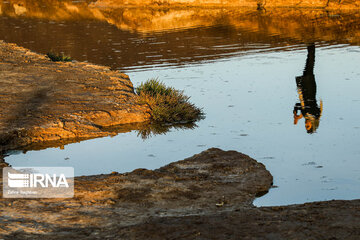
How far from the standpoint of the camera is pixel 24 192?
829 centimetres

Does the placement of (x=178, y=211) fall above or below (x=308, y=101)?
below

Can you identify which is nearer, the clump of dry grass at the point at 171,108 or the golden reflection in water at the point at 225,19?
the clump of dry grass at the point at 171,108

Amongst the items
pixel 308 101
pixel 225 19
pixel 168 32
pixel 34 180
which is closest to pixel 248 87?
pixel 308 101

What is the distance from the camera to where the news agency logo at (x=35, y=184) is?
8.23m

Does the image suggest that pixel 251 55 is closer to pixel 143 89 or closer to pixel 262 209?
pixel 143 89

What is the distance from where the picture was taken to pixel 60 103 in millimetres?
14312

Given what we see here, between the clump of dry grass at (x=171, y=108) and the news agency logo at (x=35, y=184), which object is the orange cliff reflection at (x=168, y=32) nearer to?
the clump of dry grass at (x=171, y=108)

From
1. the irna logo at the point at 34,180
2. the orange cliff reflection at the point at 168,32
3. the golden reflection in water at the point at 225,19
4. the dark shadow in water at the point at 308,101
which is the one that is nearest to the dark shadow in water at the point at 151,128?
the dark shadow in water at the point at 308,101

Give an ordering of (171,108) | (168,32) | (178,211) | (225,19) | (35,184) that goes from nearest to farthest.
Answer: (178,211) < (35,184) < (171,108) < (168,32) < (225,19)

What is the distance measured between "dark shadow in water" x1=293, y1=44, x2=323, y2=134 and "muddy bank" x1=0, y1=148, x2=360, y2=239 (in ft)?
12.6

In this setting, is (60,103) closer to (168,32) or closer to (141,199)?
(141,199)

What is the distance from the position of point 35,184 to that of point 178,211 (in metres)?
2.44

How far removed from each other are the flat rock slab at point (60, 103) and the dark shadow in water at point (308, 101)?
395 centimetres

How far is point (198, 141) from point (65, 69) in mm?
8183
